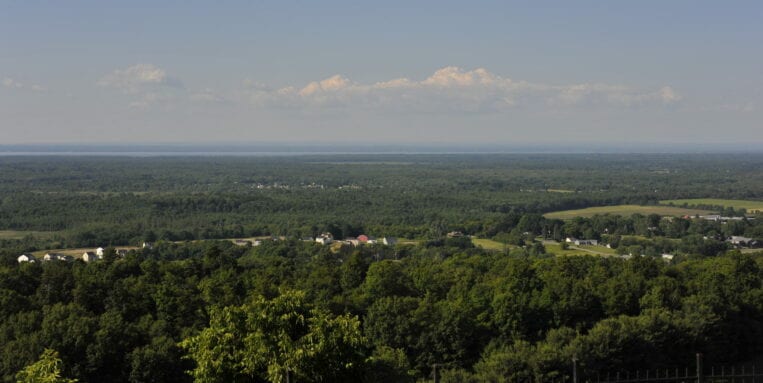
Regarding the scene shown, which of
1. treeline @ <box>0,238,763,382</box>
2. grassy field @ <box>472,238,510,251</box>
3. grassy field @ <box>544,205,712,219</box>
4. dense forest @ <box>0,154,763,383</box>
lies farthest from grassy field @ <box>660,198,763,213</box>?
treeline @ <box>0,238,763,382</box>

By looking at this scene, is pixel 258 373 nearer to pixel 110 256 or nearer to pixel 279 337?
pixel 279 337

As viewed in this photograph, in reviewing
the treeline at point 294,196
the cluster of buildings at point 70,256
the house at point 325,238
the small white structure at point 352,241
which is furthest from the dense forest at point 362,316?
the treeline at point 294,196

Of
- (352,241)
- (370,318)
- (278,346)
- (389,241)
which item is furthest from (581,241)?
(278,346)

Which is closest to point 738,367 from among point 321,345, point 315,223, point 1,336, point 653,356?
point 653,356

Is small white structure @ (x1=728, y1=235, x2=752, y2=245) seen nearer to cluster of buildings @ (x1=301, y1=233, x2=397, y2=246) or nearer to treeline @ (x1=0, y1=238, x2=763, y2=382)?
cluster of buildings @ (x1=301, y1=233, x2=397, y2=246)

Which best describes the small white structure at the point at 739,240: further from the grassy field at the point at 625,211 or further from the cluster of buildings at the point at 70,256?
the cluster of buildings at the point at 70,256
